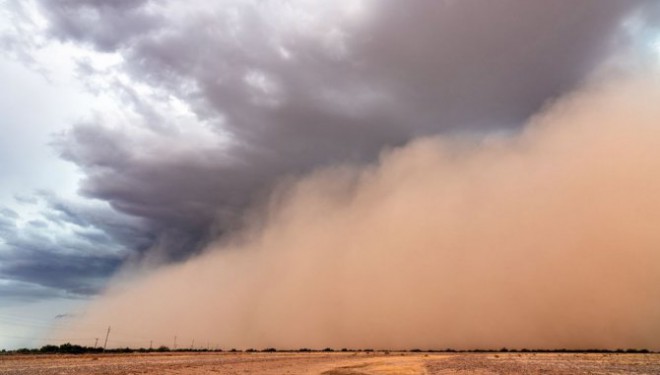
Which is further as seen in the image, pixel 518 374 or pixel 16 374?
pixel 518 374

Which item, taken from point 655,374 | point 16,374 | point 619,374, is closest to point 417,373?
point 619,374

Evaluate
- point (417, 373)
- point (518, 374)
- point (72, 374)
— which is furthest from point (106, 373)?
point (518, 374)

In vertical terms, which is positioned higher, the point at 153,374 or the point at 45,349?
the point at 45,349

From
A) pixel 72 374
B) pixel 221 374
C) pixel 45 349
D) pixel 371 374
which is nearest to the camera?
pixel 72 374

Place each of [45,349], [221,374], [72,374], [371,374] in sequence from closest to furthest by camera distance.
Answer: [72,374] → [221,374] → [371,374] → [45,349]

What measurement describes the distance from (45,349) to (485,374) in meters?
114

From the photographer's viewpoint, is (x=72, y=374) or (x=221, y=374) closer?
(x=72, y=374)

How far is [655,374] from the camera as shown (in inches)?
1874

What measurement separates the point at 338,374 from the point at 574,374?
81.0 feet

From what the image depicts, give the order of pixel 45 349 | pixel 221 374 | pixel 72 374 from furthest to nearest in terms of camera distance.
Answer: pixel 45 349 < pixel 221 374 < pixel 72 374

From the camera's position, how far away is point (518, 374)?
45188 mm

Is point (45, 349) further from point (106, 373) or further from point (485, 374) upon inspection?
point (485, 374)

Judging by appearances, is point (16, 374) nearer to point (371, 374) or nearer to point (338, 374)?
point (338, 374)

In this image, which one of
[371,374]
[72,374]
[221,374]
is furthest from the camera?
[371,374]
